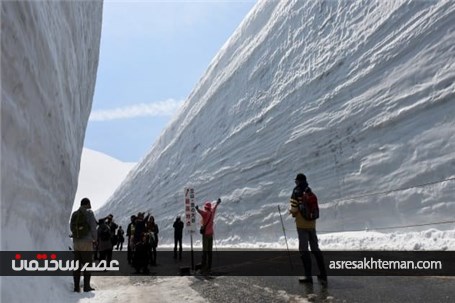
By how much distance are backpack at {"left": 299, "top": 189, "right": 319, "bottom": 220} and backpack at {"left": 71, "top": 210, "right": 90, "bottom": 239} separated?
375 centimetres

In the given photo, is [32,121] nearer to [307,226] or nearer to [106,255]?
[307,226]

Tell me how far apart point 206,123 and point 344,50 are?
49.8ft

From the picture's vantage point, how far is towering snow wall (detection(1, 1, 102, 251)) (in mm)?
4902

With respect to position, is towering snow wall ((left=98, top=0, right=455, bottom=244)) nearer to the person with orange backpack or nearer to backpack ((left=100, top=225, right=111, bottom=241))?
the person with orange backpack

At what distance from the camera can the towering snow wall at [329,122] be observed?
16328mm

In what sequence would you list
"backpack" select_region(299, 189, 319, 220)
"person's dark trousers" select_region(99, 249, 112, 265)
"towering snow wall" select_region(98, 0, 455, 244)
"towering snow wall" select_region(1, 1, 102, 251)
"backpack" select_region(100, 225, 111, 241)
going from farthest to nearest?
"towering snow wall" select_region(98, 0, 455, 244)
"person's dark trousers" select_region(99, 249, 112, 265)
"backpack" select_region(100, 225, 111, 241)
"backpack" select_region(299, 189, 319, 220)
"towering snow wall" select_region(1, 1, 102, 251)

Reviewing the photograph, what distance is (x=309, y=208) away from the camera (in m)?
6.48

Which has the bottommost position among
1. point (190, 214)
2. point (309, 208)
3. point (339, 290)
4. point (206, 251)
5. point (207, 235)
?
point (339, 290)

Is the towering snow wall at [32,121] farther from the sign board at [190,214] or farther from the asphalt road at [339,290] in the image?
the sign board at [190,214]

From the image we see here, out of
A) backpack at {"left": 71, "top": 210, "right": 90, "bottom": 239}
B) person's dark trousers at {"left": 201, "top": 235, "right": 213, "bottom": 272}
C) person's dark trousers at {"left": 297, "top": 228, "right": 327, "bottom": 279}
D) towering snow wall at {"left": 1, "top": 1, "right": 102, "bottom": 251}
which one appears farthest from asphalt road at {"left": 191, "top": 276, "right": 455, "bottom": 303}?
towering snow wall at {"left": 1, "top": 1, "right": 102, "bottom": 251}

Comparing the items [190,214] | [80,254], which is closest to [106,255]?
[190,214]

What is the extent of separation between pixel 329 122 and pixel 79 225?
1693 centimetres

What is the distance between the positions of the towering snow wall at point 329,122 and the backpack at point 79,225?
11.8 meters

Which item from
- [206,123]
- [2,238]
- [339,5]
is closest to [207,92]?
[206,123]
